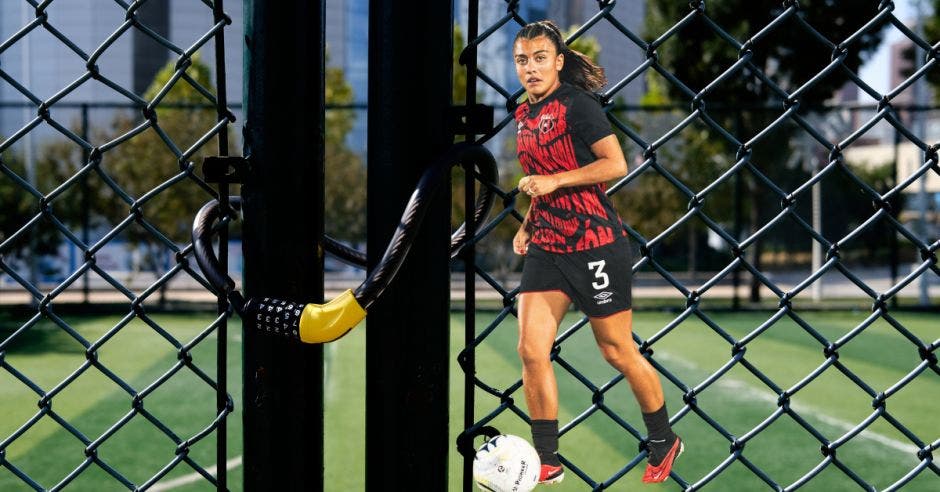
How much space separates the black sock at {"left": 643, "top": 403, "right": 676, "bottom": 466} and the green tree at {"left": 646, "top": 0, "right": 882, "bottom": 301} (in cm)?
632

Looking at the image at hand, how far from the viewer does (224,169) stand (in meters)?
0.77

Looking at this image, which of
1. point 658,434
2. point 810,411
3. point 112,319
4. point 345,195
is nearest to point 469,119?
point 658,434

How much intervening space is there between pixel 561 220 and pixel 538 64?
165mm

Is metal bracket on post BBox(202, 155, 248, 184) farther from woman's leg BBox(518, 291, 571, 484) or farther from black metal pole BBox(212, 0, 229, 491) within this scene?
woman's leg BBox(518, 291, 571, 484)

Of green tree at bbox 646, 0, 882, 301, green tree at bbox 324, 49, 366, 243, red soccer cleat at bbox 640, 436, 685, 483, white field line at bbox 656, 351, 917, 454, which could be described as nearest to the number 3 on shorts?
red soccer cleat at bbox 640, 436, 685, 483

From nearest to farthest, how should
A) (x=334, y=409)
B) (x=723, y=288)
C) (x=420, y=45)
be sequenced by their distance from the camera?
(x=420, y=45)
(x=334, y=409)
(x=723, y=288)

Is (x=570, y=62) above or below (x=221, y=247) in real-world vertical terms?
above

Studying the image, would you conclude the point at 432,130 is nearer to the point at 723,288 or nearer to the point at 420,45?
the point at 420,45

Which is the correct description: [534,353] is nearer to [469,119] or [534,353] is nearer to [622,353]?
[622,353]

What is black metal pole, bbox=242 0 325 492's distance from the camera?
0.76 meters

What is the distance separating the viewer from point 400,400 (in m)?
0.78

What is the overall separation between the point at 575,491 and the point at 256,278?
2.79 m

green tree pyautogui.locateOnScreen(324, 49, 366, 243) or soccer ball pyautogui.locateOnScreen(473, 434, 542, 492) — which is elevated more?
green tree pyautogui.locateOnScreen(324, 49, 366, 243)

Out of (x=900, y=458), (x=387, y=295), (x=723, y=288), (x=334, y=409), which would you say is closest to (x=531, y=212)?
(x=387, y=295)
